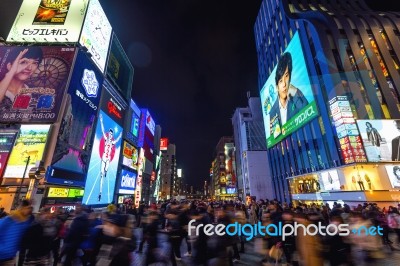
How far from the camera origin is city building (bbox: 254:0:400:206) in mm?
20359

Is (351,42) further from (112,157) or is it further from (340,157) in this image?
(112,157)

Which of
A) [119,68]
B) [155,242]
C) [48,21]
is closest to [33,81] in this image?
[48,21]

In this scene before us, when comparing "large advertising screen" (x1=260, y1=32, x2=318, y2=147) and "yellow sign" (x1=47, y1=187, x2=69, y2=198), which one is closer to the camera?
"yellow sign" (x1=47, y1=187, x2=69, y2=198)

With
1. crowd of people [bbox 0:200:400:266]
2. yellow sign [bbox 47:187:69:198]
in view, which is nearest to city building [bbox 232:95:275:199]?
yellow sign [bbox 47:187:69:198]

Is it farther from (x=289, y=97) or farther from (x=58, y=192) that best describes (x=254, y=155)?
(x=58, y=192)

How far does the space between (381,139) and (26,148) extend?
36644 mm

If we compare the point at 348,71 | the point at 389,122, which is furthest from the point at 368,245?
the point at 348,71

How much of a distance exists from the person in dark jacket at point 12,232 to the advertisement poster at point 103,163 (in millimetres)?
25700

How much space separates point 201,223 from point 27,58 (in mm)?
30846

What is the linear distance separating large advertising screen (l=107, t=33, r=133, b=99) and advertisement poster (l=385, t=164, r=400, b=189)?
40.7 meters

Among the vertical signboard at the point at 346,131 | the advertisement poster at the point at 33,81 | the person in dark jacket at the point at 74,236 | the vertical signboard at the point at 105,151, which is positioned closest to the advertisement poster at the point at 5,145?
the advertisement poster at the point at 33,81

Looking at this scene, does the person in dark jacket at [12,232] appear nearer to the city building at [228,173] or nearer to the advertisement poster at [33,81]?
the advertisement poster at [33,81]

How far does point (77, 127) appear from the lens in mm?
25375

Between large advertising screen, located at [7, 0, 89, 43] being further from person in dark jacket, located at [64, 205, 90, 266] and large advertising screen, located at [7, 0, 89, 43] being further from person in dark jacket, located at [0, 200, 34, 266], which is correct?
person in dark jacket, located at [0, 200, 34, 266]
